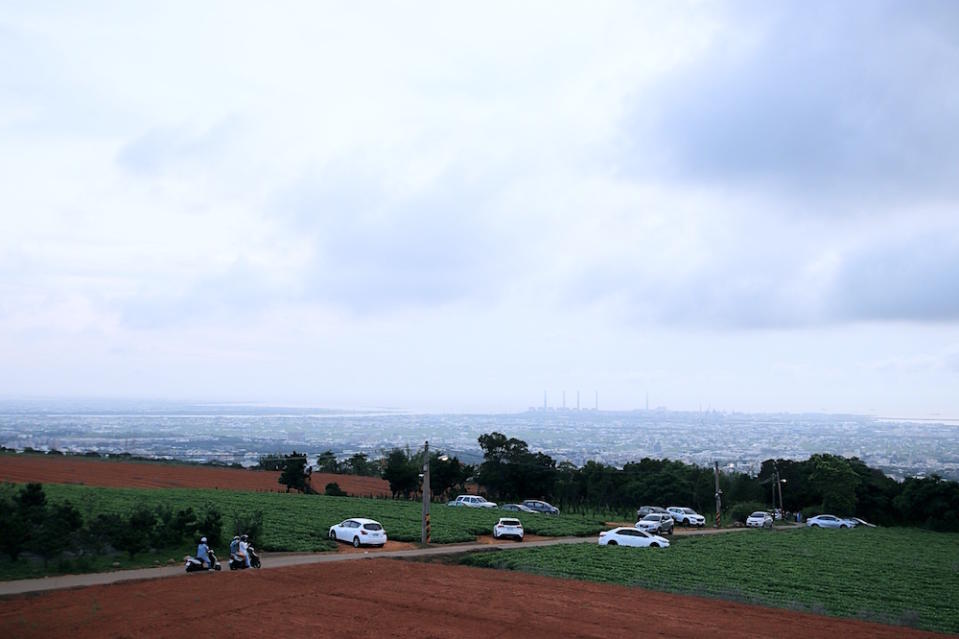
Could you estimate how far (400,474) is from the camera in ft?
245

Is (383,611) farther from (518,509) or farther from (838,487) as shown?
(838,487)

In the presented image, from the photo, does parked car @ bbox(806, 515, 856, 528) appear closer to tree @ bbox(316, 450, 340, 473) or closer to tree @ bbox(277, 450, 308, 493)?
tree @ bbox(277, 450, 308, 493)

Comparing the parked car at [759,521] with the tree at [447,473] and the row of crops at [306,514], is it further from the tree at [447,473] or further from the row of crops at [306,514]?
the tree at [447,473]

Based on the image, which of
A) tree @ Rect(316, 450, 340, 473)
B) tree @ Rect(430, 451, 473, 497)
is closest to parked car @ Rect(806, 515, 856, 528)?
tree @ Rect(430, 451, 473, 497)

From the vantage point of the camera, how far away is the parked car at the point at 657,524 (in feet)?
149

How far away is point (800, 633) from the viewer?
17.8 meters

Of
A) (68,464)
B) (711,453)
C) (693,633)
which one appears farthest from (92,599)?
(711,453)

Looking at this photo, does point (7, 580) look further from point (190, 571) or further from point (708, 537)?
point (708, 537)

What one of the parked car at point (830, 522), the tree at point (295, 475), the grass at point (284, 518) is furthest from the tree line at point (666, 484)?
the grass at point (284, 518)

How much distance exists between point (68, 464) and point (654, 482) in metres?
60.3

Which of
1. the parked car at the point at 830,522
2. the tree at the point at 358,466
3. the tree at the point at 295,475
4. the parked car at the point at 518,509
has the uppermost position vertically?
the tree at the point at 295,475

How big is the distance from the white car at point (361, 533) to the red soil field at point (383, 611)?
10.1m

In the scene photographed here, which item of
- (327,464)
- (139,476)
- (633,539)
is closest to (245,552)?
(633,539)

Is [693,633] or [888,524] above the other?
[693,633]
